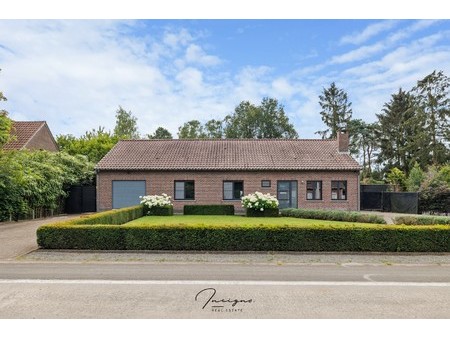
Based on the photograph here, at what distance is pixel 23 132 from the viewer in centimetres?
3152

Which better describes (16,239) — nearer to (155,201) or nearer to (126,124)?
(155,201)

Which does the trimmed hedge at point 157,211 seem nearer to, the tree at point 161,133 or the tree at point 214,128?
the tree at point 214,128

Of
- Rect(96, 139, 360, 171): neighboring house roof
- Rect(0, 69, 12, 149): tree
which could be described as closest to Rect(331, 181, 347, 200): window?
Rect(96, 139, 360, 171): neighboring house roof

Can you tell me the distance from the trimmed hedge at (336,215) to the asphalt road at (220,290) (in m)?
8.59

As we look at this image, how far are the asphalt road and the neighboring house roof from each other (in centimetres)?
1644

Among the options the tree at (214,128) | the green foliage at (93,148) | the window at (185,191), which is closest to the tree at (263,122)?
the tree at (214,128)

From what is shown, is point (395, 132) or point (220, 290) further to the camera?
point (395, 132)

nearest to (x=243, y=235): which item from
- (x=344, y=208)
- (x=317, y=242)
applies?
(x=317, y=242)

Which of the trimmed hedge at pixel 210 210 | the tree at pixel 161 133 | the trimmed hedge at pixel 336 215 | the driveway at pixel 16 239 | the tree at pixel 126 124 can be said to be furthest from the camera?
the tree at pixel 161 133

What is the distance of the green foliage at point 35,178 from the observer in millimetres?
17422

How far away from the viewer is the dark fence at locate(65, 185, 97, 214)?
26227 millimetres

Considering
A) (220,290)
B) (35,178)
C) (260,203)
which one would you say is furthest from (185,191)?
(220,290)

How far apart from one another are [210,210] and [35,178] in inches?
431
